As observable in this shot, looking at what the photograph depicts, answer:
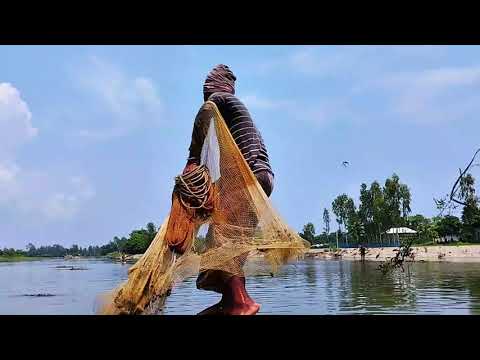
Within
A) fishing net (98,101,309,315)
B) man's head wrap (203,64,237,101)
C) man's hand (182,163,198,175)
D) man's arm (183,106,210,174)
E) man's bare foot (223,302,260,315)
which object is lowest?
man's bare foot (223,302,260,315)

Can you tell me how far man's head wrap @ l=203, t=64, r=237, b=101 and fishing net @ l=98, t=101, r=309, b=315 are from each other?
245 mm

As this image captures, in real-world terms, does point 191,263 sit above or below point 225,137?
below

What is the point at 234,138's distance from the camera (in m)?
5.39

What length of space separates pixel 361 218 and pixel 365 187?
2849 mm

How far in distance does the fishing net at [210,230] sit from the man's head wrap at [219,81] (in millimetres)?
245

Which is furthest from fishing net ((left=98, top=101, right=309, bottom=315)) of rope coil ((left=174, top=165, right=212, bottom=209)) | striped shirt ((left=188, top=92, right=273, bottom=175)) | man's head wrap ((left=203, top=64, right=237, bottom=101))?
man's head wrap ((left=203, top=64, right=237, bottom=101))

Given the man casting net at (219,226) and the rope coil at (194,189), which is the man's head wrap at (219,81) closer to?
the man casting net at (219,226)

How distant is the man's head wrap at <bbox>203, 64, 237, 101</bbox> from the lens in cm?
553

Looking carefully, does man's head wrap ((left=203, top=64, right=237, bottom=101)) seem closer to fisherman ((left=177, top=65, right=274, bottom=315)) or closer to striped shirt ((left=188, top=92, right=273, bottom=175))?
fisherman ((left=177, top=65, right=274, bottom=315))

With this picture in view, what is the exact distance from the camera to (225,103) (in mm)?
5398

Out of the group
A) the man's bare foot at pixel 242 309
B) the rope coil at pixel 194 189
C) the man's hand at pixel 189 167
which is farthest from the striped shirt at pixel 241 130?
the man's bare foot at pixel 242 309

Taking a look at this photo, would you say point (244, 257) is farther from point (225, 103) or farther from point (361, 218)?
point (361, 218)

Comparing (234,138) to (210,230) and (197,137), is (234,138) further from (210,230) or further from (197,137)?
(210,230)
